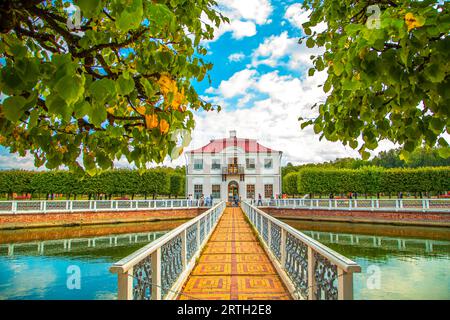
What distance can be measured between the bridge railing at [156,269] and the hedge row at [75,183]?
82.9ft

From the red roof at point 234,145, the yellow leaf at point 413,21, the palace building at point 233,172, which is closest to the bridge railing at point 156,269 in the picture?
the yellow leaf at point 413,21

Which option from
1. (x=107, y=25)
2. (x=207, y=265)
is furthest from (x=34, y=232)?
(x=107, y=25)

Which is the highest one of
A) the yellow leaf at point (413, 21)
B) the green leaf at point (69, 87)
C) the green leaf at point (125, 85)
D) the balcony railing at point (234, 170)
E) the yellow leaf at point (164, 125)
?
the balcony railing at point (234, 170)

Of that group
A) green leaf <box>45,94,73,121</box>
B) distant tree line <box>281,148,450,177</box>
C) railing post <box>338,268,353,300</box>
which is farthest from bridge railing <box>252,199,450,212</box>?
distant tree line <box>281,148,450,177</box>

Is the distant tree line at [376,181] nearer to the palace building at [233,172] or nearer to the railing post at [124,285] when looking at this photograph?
the palace building at [233,172]

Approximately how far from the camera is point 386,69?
1956 millimetres

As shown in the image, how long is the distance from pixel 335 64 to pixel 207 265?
5.11m

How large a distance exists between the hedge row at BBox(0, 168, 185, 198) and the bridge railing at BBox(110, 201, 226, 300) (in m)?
25.3

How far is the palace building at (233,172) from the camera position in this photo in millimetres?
35406

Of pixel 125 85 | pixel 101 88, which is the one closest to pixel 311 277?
pixel 125 85

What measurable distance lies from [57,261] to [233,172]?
25.4 meters

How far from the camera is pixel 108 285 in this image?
7.91 metres

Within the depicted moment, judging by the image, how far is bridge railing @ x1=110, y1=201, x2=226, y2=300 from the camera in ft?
7.96

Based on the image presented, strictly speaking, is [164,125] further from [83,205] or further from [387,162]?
[387,162]
